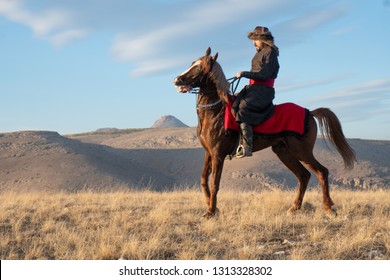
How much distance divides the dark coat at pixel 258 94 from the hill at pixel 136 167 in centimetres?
1796

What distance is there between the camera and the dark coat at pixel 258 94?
8227 millimetres

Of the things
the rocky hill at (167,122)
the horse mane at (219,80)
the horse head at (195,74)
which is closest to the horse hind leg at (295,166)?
the horse mane at (219,80)

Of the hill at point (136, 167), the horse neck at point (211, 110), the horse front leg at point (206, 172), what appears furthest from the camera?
the hill at point (136, 167)

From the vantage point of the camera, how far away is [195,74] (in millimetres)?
8453

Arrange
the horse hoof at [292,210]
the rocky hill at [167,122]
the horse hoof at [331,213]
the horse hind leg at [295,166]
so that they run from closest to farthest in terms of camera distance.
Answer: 1. the horse hoof at [331,213]
2. the horse hoof at [292,210]
3. the horse hind leg at [295,166]
4. the rocky hill at [167,122]

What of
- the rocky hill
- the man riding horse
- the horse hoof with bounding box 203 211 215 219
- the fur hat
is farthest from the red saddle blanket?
the rocky hill

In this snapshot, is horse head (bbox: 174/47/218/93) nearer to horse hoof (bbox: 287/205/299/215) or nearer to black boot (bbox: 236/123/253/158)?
black boot (bbox: 236/123/253/158)

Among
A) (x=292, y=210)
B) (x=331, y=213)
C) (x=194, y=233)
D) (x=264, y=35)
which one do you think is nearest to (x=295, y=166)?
(x=292, y=210)

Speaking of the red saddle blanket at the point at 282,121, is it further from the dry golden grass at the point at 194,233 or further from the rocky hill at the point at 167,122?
the rocky hill at the point at 167,122

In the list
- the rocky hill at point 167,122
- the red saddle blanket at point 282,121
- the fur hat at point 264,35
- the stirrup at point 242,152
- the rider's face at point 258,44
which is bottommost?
the stirrup at point 242,152

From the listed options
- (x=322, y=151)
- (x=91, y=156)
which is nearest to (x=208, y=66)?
(x=91, y=156)

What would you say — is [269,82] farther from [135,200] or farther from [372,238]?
[135,200]

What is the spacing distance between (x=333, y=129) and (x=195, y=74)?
3102mm

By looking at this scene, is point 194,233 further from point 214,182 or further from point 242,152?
point 242,152
